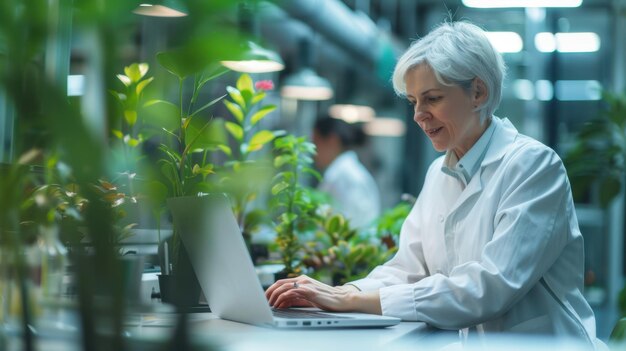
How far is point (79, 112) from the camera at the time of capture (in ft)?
1.92

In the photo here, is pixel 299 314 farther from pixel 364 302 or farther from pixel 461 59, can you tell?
pixel 461 59

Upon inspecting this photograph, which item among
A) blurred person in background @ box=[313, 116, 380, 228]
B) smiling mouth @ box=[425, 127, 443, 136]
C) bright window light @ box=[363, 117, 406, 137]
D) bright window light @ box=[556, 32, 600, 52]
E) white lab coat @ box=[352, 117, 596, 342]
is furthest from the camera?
bright window light @ box=[363, 117, 406, 137]

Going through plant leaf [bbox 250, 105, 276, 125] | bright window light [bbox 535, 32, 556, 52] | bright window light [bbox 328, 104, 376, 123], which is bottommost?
bright window light [bbox 328, 104, 376, 123]

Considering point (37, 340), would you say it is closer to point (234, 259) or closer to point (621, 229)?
point (234, 259)

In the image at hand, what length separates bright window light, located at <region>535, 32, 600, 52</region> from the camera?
984 cm

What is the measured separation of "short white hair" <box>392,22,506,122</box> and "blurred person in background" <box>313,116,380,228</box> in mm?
2523

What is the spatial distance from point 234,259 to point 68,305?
0.95m

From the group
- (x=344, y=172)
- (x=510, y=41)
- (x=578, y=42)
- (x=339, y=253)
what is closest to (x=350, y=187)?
(x=344, y=172)

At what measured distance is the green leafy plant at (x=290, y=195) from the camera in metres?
2.87

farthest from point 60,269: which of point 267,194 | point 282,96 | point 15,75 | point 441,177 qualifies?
point 282,96

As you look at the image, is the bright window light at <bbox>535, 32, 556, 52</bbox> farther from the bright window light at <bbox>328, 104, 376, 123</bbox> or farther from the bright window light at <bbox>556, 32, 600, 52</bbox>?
the bright window light at <bbox>328, 104, 376, 123</bbox>

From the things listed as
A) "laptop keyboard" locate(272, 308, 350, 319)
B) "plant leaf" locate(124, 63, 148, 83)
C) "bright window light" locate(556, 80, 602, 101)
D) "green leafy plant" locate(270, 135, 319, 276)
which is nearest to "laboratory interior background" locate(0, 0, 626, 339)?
"bright window light" locate(556, 80, 602, 101)

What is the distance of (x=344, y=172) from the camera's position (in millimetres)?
5656

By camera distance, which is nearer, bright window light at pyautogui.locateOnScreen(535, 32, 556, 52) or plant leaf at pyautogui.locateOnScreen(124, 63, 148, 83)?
plant leaf at pyautogui.locateOnScreen(124, 63, 148, 83)
